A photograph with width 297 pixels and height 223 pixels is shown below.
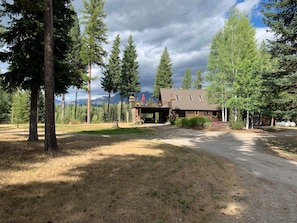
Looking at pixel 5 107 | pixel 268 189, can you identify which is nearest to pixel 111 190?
pixel 268 189

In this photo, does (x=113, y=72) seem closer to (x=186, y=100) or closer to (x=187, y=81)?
(x=186, y=100)

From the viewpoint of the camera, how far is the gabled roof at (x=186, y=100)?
36.5m

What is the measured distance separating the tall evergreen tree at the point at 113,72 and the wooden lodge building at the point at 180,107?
7.96m

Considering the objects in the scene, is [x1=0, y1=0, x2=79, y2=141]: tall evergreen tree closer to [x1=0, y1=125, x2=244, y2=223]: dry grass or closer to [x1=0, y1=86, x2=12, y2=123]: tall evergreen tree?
[x1=0, y1=125, x2=244, y2=223]: dry grass

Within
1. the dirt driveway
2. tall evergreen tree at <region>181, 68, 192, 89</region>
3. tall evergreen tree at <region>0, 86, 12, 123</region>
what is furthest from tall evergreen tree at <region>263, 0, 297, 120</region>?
tall evergreen tree at <region>0, 86, 12, 123</region>

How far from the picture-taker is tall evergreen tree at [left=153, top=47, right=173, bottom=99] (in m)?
48.3

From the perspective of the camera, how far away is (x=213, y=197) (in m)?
5.30

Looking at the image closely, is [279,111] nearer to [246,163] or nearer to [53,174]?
[246,163]

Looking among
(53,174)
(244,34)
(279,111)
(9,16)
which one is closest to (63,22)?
(9,16)

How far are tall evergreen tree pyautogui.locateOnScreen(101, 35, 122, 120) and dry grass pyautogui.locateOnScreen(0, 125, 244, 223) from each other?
3426 cm

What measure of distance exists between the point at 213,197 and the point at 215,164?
2.89 m

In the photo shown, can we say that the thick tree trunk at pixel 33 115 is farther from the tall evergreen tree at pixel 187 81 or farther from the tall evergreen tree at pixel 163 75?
the tall evergreen tree at pixel 187 81

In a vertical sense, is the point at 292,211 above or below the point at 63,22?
below

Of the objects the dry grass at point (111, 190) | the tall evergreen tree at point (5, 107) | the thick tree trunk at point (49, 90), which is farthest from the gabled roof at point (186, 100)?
the tall evergreen tree at point (5, 107)
